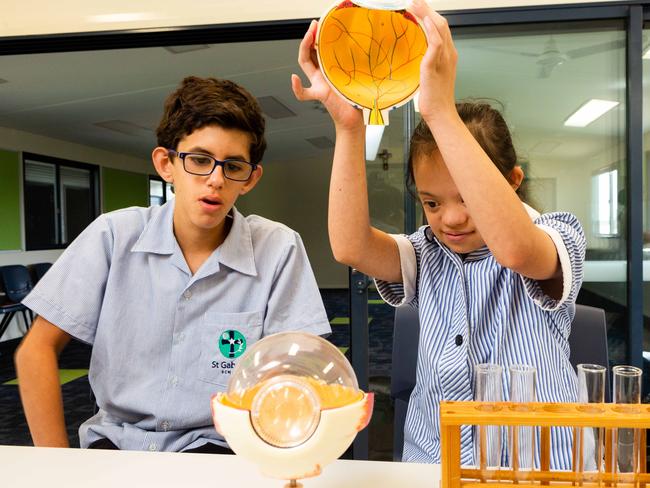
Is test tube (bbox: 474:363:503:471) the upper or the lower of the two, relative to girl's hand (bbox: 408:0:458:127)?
lower

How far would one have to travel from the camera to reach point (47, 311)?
1175 mm

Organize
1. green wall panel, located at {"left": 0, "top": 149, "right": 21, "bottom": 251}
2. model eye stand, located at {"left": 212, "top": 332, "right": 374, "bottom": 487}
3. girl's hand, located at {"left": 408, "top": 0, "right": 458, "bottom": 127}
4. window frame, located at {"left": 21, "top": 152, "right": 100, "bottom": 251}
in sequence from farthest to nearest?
window frame, located at {"left": 21, "top": 152, "right": 100, "bottom": 251} → green wall panel, located at {"left": 0, "top": 149, "right": 21, "bottom": 251} → girl's hand, located at {"left": 408, "top": 0, "right": 458, "bottom": 127} → model eye stand, located at {"left": 212, "top": 332, "right": 374, "bottom": 487}

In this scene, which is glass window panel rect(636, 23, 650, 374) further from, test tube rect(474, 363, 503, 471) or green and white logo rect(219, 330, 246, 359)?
test tube rect(474, 363, 503, 471)

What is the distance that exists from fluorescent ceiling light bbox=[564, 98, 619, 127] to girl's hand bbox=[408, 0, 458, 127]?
212 cm

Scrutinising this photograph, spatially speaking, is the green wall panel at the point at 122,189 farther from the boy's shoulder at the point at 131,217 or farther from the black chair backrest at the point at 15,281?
the boy's shoulder at the point at 131,217

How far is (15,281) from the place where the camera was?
5.45 m

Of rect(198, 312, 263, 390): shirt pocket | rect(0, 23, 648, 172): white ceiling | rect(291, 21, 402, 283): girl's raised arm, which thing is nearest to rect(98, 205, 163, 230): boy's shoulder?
rect(198, 312, 263, 390): shirt pocket

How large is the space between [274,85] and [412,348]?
163 inches

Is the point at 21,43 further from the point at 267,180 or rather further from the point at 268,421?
the point at 267,180

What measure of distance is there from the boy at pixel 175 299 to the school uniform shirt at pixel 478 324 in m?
0.29

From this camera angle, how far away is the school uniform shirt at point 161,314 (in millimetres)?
1163

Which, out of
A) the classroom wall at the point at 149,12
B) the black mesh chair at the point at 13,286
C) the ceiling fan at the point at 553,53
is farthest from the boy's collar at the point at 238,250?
the black mesh chair at the point at 13,286

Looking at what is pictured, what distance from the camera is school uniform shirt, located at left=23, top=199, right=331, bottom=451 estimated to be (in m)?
1.16

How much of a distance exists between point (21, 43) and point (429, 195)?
8.79ft
